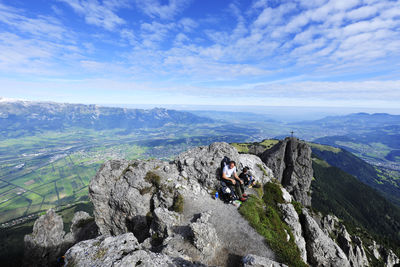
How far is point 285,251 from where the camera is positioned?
17500 millimetres

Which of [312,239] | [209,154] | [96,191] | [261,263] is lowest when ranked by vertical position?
[312,239]

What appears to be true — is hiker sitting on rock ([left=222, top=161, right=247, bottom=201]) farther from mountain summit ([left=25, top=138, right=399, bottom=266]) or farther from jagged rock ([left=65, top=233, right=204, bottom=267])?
jagged rock ([left=65, top=233, right=204, bottom=267])

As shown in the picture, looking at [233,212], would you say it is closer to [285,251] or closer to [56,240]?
[285,251]

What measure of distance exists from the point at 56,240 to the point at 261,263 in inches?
1852

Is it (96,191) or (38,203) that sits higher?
(96,191)

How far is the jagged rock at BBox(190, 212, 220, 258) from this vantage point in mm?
17031

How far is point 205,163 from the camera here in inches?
1233

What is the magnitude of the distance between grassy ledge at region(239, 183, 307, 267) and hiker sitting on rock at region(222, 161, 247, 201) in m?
1.65

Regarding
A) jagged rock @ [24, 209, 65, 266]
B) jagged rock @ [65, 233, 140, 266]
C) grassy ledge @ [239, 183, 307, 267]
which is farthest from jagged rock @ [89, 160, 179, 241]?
jagged rock @ [24, 209, 65, 266]

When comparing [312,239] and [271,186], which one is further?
[271,186]

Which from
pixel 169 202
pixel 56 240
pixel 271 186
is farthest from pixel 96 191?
pixel 271 186

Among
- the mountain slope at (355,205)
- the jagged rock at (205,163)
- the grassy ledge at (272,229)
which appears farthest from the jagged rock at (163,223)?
the mountain slope at (355,205)

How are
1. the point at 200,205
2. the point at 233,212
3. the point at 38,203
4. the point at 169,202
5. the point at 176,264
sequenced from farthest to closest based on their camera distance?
the point at 38,203 → the point at 169,202 → the point at 200,205 → the point at 233,212 → the point at 176,264

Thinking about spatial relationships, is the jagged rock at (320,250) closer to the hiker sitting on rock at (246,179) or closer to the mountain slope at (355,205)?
the hiker sitting on rock at (246,179)
